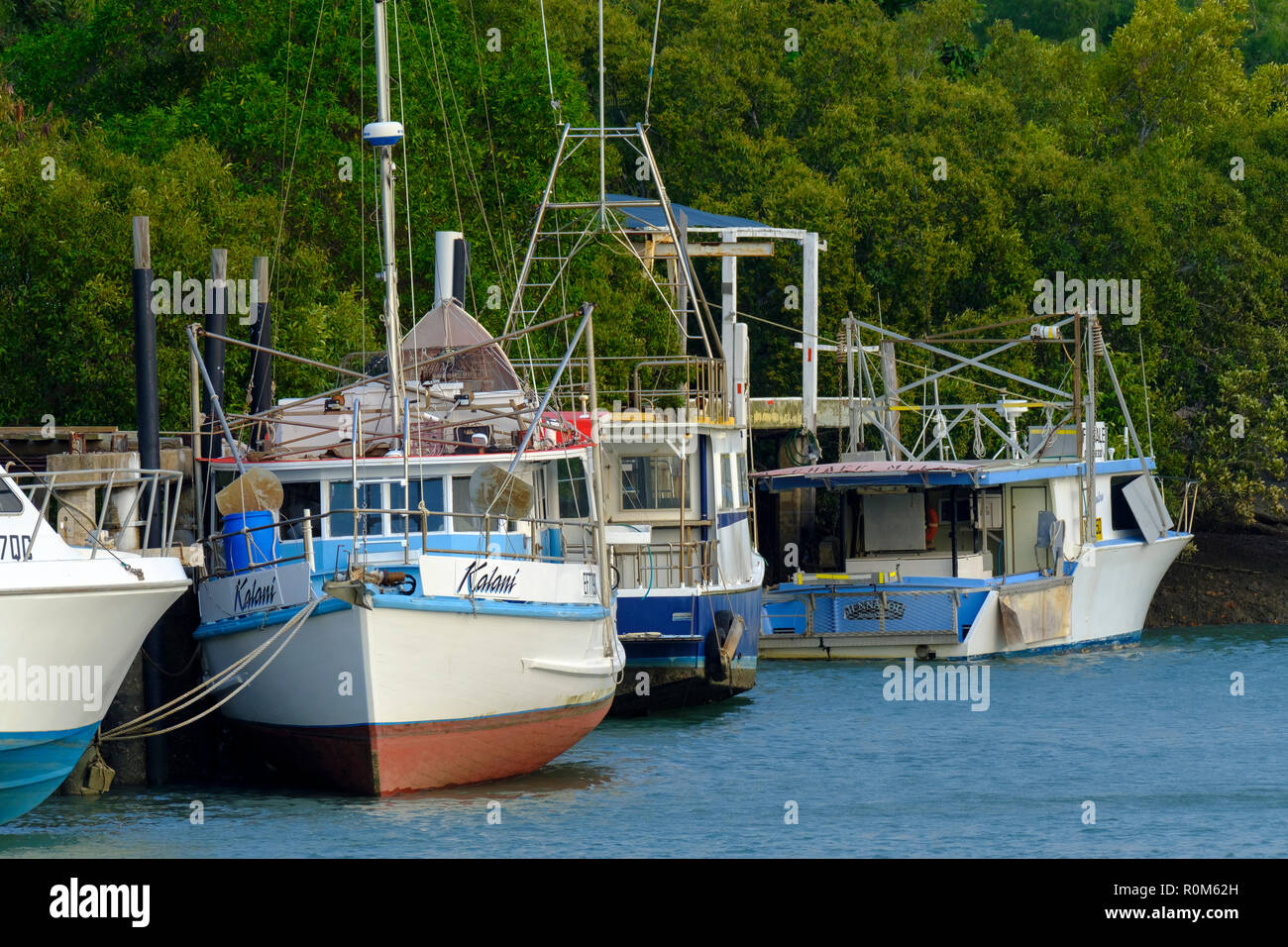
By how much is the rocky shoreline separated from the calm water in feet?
47.7

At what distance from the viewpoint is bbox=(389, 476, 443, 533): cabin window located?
2188cm

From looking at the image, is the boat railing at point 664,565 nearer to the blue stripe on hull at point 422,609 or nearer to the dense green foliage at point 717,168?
the blue stripe on hull at point 422,609

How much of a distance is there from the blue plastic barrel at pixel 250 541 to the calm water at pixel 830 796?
2542 mm

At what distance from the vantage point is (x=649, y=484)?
2830cm

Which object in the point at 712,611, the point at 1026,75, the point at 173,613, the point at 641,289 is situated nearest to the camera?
the point at 173,613

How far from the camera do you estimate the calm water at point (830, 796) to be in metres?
19.2

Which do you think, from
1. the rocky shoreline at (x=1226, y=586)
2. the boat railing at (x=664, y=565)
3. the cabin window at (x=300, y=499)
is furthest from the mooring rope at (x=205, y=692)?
the rocky shoreline at (x=1226, y=586)

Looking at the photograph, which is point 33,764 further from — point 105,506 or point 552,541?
point 552,541

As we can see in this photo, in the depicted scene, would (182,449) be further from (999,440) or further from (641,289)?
(999,440)

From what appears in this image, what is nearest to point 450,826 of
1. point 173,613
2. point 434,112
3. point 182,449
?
point 173,613

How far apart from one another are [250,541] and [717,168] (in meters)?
34.5

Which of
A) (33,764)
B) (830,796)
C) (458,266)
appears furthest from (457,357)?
(33,764)

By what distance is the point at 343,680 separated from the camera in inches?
792

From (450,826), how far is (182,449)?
22.1 feet
